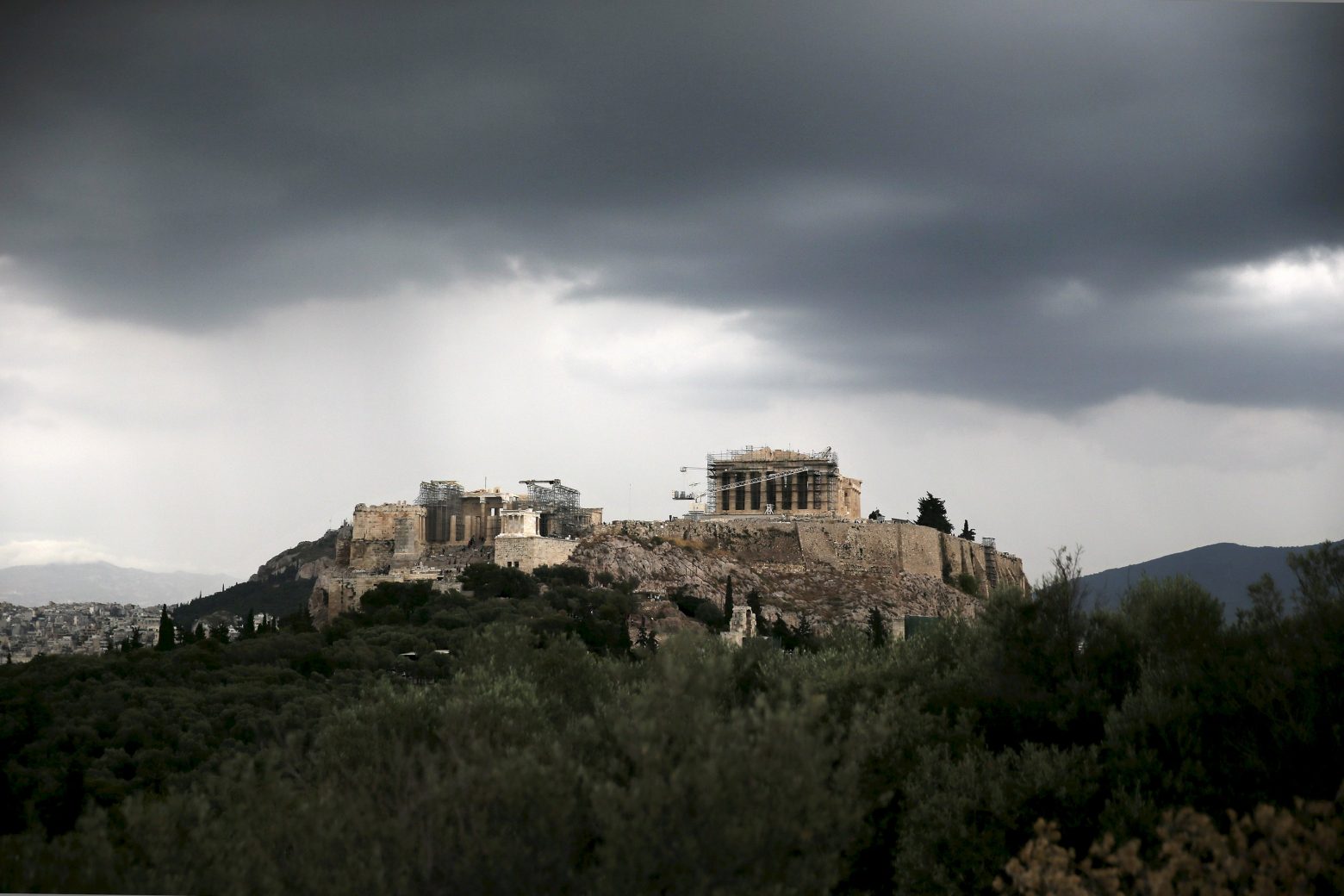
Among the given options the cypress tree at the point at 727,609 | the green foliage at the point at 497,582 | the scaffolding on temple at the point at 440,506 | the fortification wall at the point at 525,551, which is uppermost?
the scaffolding on temple at the point at 440,506

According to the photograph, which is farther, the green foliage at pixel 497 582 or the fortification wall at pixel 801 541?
the fortification wall at pixel 801 541

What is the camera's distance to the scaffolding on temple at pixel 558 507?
46469 mm

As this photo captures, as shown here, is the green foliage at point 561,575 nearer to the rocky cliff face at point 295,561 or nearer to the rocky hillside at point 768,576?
the rocky hillside at point 768,576

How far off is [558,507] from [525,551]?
309 inches

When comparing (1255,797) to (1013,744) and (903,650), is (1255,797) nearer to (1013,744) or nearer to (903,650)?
(1013,744)

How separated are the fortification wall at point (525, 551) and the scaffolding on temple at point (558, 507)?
471 centimetres

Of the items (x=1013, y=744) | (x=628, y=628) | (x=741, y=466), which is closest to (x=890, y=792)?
(x=1013, y=744)

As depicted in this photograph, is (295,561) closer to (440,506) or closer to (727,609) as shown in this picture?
(440,506)

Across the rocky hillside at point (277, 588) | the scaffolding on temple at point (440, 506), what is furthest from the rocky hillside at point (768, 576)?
the rocky hillside at point (277, 588)

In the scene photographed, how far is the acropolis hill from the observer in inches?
1596

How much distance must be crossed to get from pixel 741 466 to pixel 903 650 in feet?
125

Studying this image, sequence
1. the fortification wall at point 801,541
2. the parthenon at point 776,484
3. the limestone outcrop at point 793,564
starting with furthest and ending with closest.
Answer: the parthenon at point 776,484 → the fortification wall at point 801,541 → the limestone outcrop at point 793,564

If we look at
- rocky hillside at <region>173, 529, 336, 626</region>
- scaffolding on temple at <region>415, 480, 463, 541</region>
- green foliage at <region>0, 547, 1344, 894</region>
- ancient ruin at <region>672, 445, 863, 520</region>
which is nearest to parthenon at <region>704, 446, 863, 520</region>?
ancient ruin at <region>672, 445, 863, 520</region>

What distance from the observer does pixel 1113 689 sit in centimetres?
1209
